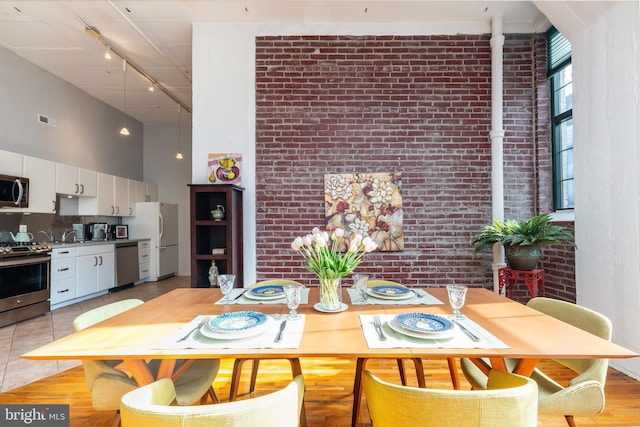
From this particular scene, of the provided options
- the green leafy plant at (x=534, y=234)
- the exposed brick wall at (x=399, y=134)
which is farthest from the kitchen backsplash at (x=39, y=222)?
the green leafy plant at (x=534, y=234)

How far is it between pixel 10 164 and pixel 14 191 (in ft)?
1.10

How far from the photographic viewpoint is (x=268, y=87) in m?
3.78

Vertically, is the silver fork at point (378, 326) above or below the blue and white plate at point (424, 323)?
below

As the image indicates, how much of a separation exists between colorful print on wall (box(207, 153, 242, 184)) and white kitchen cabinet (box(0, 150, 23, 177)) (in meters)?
2.47

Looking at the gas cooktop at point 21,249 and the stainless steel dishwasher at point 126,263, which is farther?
the stainless steel dishwasher at point 126,263

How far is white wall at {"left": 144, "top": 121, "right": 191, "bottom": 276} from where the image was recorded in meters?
7.37

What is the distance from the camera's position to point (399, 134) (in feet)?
12.4

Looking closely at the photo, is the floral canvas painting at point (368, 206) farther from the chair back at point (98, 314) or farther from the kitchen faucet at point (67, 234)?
the kitchen faucet at point (67, 234)

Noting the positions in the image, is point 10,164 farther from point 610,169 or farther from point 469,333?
point 610,169

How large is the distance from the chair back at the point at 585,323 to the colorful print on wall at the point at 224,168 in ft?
9.94

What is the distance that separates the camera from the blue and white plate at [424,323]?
127cm

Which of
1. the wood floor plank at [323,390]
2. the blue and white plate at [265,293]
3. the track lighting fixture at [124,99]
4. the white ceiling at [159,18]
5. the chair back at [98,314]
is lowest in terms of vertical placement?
A: the wood floor plank at [323,390]

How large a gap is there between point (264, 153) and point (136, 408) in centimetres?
317

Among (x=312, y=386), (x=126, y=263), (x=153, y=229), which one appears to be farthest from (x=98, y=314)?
(x=153, y=229)
